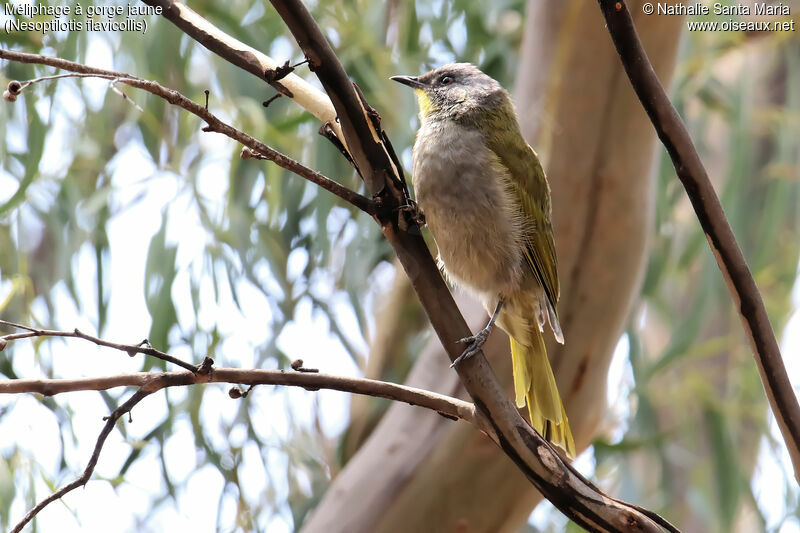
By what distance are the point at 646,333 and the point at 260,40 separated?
12.9 feet

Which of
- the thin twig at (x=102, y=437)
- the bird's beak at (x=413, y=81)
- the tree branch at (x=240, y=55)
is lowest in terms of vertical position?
the thin twig at (x=102, y=437)

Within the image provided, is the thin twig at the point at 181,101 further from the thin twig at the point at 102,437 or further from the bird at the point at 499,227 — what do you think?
the bird at the point at 499,227

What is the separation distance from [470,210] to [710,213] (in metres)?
0.87

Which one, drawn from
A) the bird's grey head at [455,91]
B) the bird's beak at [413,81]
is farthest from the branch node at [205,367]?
the bird's beak at [413,81]

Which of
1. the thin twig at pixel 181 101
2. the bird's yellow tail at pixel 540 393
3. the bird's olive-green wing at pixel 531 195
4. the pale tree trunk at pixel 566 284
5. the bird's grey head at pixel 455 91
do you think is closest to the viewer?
the thin twig at pixel 181 101

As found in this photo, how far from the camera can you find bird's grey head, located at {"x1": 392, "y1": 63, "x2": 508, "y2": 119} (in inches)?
92.4

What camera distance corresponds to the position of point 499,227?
7.04 ft

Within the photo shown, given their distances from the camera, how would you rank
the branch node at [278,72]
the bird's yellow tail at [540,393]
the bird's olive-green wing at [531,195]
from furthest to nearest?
the bird's olive-green wing at [531,195] → the bird's yellow tail at [540,393] → the branch node at [278,72]

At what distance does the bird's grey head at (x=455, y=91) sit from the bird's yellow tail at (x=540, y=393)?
2.02 ft

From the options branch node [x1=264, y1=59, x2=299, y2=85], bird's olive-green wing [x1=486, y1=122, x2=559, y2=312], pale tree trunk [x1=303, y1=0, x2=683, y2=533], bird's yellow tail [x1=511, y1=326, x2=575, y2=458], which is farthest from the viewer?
pale tree trunk [x1=303, y1=0, x2=683, y2=533]

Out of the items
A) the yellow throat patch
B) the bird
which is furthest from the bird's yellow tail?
the yellow throat patch

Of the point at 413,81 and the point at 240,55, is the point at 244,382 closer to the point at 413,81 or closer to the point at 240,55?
the point at 240,55

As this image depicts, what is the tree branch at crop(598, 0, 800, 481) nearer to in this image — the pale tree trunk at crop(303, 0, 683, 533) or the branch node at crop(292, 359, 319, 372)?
the branch node at crop(292, 359, 319, 372)

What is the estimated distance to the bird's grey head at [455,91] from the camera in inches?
92.4
